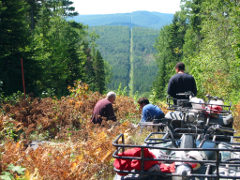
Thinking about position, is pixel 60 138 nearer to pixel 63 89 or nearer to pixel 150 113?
pixel 150 113

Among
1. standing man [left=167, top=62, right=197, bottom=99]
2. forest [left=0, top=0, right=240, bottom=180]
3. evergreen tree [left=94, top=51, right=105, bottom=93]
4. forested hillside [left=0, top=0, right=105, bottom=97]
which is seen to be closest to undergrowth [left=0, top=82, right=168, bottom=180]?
forest [left=0, top=0, right=240, bottom=180]

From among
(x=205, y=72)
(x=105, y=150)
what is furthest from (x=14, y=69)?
(x=105, y=150)

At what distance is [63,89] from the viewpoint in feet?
112

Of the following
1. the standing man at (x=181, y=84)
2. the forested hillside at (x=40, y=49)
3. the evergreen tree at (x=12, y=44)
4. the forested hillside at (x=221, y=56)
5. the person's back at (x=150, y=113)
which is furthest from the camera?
the forested hillside at (x=40, y=49)

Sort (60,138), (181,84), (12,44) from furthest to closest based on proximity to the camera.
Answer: (12,44)
(60,138)
(181,84)

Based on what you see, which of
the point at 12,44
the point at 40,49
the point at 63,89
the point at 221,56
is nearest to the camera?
the point at 221,56

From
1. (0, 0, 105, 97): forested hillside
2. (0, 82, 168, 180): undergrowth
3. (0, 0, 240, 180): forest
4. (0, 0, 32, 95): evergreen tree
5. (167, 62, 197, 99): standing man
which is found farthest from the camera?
(0, 0, 105, 97): forested hillside

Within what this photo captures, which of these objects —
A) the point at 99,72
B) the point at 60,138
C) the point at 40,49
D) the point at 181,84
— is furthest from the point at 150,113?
the point at 99,72

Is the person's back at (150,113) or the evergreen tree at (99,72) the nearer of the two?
the person's back at (150,113)

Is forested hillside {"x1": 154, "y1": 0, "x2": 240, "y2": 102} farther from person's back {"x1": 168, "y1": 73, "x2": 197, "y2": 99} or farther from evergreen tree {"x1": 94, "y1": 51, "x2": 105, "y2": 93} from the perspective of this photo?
evergreen tree {"x1": 94, "y1": 51, "x2": 105, "y2": 93}

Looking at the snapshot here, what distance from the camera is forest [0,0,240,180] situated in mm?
4535

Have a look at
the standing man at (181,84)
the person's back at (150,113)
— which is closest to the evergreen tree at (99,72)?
the person's back at (150,113)

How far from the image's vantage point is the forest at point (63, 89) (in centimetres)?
454

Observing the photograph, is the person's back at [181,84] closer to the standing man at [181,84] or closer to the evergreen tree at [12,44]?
the standing man at [181,84]
